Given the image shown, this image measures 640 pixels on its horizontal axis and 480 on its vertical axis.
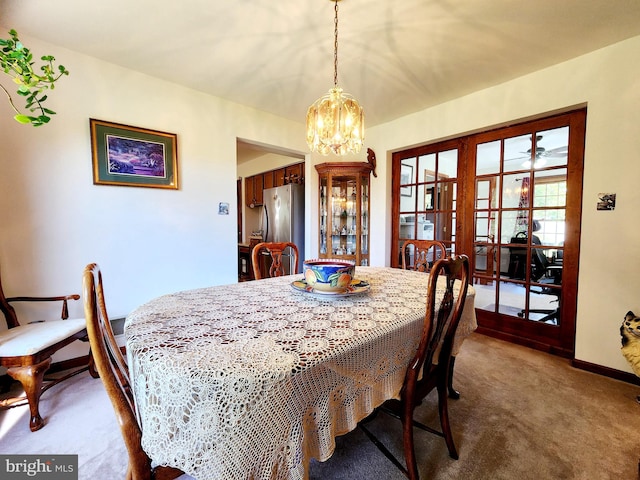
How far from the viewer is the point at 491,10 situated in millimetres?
1576

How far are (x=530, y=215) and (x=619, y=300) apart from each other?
2.87ft

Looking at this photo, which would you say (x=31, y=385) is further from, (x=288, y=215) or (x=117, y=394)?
(x=288, y=215)

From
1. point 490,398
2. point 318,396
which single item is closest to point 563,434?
point 490,398

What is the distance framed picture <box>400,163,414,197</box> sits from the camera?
3.32 metres

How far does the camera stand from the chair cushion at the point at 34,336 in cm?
143

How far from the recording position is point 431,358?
110cm

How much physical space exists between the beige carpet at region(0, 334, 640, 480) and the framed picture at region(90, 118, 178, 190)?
156cm

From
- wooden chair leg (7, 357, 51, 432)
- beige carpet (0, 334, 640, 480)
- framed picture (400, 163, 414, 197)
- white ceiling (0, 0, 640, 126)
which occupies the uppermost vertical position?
white ceiling (0, 0, 640, 126)

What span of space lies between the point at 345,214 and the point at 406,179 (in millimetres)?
896

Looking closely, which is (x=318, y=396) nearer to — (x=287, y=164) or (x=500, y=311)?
(x=500, y=311)

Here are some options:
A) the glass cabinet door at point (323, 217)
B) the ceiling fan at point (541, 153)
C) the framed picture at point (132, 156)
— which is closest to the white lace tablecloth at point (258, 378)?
the framed picture at point (132, 156)

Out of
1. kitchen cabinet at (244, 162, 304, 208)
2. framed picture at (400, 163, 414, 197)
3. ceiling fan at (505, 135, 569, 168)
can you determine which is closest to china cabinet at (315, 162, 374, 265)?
framed picture at (400, 163, 414, 197)

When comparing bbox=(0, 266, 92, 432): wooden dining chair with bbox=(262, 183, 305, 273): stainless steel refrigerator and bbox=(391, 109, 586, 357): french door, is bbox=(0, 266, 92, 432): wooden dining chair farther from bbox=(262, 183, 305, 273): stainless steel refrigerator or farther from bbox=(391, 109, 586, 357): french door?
bbox=(391, 109, 586, 357): french door

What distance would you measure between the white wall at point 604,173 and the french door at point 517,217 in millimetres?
147
